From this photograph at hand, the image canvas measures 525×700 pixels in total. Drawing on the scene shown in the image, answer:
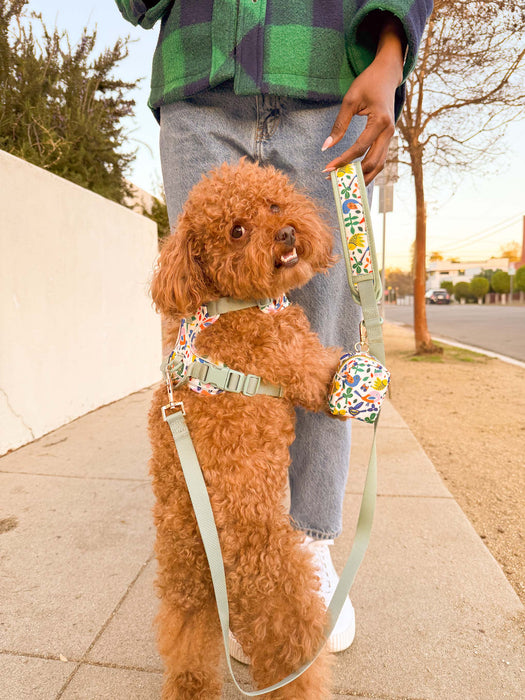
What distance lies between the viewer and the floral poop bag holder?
130 centimetres

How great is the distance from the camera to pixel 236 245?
4.35ft

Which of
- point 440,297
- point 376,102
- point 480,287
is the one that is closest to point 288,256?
point 376,102

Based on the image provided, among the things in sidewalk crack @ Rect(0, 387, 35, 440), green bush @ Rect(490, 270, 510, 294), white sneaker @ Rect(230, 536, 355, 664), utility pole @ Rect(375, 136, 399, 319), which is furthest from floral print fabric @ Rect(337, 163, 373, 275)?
green bush @ Rect(490, 270, 510, 294)

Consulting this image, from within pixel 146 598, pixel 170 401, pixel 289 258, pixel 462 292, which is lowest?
pixel 146 598

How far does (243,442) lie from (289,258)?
51 centimetres

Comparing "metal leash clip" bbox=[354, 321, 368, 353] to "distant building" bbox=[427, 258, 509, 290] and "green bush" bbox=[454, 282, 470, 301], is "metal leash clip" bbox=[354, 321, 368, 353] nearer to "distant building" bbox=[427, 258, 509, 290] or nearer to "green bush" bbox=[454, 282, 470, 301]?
"green bush" bbox=[454, 282, 470, 301]

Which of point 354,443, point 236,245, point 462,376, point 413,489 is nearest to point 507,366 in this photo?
point 462,376

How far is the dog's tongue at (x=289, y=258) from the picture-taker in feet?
4.26

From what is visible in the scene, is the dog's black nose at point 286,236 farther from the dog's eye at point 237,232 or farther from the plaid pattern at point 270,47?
the plaid pattern at point 270,47

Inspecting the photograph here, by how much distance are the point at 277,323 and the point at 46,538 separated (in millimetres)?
1780

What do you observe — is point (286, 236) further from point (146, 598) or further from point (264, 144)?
point (146, 598)

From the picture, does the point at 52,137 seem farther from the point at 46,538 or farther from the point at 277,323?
the point at 277,323

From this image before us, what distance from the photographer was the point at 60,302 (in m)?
4.07

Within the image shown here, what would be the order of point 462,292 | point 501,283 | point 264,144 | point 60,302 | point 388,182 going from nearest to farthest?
point 264,144
point 60,302
point 388,182
point 501,283
point 462,292
